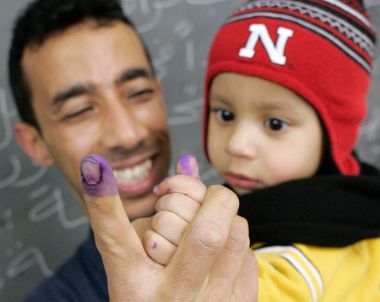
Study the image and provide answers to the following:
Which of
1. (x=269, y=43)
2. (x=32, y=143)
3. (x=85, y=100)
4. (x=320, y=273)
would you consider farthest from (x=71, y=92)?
(x=320, y=273)

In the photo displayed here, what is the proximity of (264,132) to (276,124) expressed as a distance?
3 centimetres

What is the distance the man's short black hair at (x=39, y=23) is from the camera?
1150 mm

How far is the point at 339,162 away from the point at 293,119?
16cm

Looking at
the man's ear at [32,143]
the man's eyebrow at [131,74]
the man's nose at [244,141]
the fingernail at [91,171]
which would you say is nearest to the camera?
the fingernail at [91,171]

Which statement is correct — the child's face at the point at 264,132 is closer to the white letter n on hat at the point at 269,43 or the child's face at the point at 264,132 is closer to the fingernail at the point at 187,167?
the white letter n on hat at the point at 269,43

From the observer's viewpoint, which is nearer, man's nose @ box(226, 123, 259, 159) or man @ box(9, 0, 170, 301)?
man's nose @ box(226, 123, 259, 159)

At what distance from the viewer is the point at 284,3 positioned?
97 cm

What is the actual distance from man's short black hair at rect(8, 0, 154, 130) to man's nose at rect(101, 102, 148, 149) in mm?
216

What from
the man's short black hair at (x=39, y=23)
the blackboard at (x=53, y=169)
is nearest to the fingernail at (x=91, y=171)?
the man's short black hair at (x=39, y=23)

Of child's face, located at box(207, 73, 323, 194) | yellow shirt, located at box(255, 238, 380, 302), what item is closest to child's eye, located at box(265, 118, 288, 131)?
child's face, located at box(207, 73, 323, 194)

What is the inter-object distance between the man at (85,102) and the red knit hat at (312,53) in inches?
10.6

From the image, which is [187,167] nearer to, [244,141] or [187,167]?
[187,167]

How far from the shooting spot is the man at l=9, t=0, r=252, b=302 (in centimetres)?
111

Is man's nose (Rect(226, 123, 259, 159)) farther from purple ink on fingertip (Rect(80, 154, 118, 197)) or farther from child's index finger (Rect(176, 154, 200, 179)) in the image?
purple ink on fingertip (Rect(80, 154, 118, 197))
